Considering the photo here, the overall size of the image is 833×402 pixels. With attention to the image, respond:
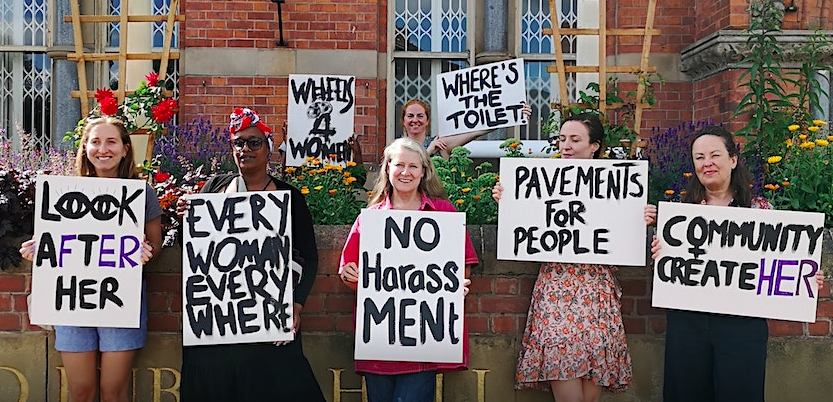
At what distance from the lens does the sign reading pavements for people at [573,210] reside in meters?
4.50

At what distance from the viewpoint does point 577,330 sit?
4367mm

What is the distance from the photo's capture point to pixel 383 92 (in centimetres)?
873

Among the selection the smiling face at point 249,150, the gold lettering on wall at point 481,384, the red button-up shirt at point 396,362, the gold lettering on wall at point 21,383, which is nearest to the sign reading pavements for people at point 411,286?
the red button-up shirt at point 396,362

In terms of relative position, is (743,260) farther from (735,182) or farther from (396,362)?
(396,362)

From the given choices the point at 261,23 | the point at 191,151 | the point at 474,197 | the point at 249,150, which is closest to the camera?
the point at 249,150

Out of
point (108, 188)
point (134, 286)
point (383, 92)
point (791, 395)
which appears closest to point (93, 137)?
point (108, 188)

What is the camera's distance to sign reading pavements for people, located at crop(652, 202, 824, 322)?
13.9ft

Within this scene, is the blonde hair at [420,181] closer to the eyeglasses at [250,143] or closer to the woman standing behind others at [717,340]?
the eyeglasses at [250,143]

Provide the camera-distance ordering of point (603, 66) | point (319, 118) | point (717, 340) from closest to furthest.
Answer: point (717, 340) < point (603, 66) < point (319, 118)

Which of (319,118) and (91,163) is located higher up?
(319,118)

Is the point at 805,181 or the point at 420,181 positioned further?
the point at 805,181

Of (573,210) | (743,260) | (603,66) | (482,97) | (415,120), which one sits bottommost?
(743,260)

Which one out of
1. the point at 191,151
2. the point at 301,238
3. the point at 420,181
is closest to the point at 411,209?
the point at 420,181

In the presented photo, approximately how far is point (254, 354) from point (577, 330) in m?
1.55
